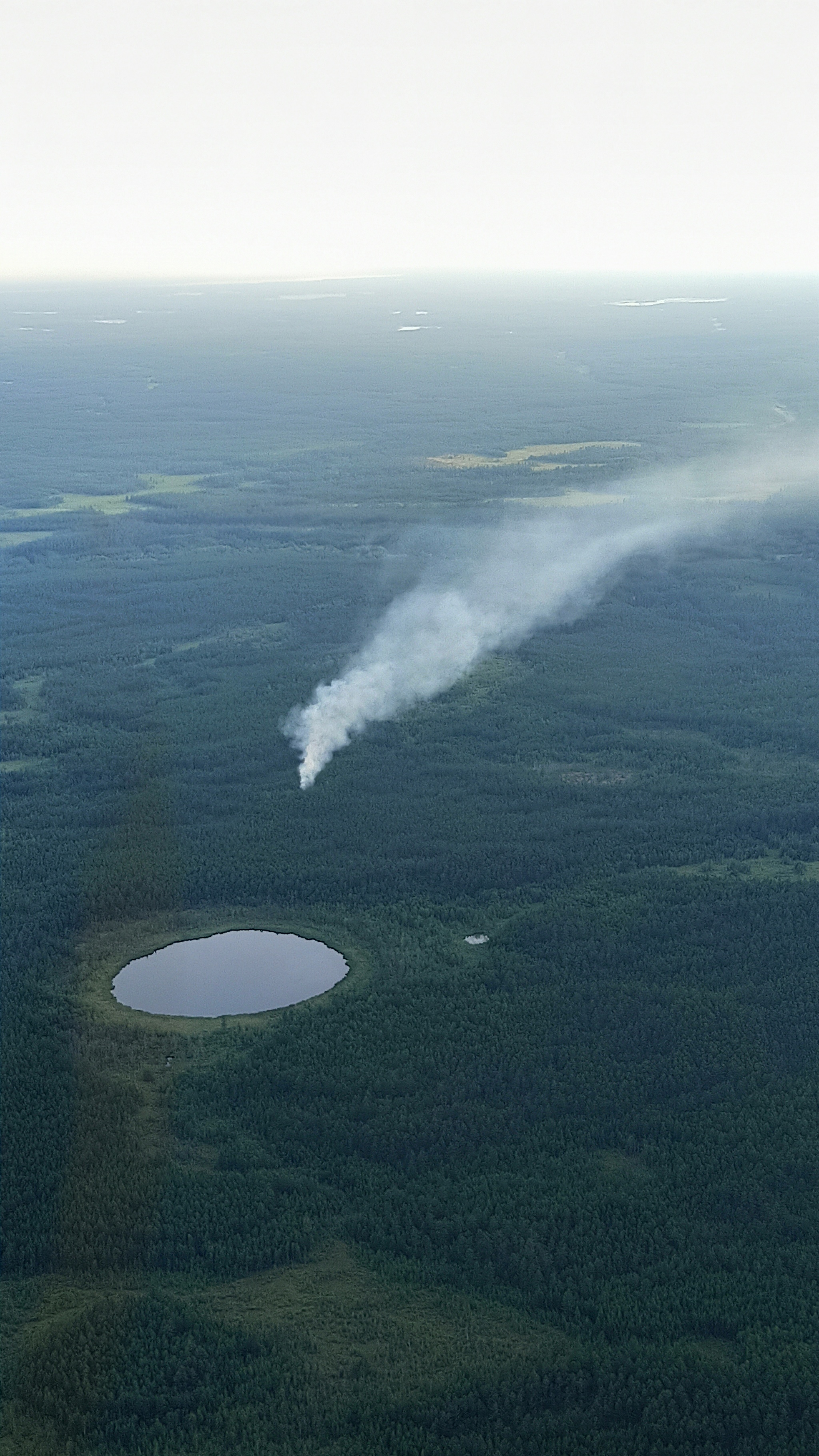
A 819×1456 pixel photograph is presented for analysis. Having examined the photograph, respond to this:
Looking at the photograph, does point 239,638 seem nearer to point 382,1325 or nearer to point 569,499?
point 569,499

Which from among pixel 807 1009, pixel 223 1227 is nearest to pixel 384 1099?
pixel 223 1227

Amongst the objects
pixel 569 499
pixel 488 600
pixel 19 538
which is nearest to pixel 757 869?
pixel 488 600

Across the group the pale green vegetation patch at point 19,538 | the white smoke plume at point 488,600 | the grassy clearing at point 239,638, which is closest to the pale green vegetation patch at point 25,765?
the white smoke plume at point 488,600

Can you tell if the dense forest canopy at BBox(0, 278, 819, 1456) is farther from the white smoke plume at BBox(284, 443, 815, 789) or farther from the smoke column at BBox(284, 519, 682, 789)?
the white smoke plume at BBox(284, 443, 815, 789)

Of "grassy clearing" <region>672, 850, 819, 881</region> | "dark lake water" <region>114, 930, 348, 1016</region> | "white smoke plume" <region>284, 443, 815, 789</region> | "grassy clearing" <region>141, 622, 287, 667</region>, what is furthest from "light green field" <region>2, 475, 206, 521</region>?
"dark lake water" <region>114, 930, 348, 1016</region>

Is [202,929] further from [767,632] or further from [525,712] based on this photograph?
[767,632]

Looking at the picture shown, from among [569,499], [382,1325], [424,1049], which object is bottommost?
[382,1325]

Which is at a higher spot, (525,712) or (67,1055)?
(525,712)
